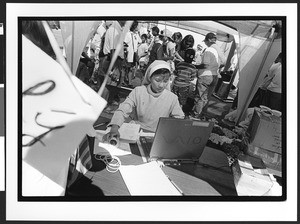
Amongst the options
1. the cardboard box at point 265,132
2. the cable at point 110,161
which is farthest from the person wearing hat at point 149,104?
the cardboard box at point 265,132

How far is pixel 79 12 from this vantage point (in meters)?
2.36

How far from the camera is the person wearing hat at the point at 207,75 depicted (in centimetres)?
240

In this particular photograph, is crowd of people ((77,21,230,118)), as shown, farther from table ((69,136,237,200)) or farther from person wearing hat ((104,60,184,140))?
table ((69,136,237,200))

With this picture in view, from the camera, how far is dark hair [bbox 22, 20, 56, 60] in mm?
2365

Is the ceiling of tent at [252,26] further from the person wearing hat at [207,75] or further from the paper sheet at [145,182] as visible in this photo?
the paper sheet at [145,182]

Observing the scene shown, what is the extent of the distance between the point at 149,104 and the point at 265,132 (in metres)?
0.77

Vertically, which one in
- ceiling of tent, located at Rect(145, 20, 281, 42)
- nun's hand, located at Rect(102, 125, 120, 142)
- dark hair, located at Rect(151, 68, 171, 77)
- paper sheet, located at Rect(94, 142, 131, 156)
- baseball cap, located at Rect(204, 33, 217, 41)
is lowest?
paper sheet, located at Rect(94, 142, 131, 156)

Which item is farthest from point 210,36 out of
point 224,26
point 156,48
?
point 156,48

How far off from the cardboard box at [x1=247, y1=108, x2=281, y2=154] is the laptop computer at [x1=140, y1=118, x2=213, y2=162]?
0.29 meters

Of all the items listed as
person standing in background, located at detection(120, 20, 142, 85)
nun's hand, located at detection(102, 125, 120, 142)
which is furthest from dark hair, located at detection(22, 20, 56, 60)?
nun's hand, located at detection(102, 125, 120, 142)

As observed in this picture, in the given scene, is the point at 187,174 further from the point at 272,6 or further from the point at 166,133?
the point at 272,6

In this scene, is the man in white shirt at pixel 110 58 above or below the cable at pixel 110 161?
above

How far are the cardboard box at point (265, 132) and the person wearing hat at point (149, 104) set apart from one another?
483mm

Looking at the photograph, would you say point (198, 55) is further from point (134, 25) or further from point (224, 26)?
point (134, 25)
